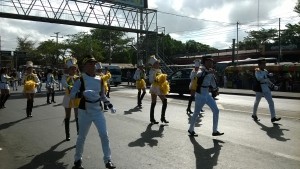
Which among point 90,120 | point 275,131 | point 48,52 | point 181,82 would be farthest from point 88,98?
point 48,52

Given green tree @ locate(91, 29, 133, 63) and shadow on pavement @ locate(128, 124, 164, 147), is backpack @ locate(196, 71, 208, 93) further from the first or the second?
green tree @ locate(91, 29, 133, 63)

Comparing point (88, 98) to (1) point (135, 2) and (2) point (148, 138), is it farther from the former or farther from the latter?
(1) point (135, 2)

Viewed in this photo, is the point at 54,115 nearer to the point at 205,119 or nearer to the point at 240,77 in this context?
the point at 205,119

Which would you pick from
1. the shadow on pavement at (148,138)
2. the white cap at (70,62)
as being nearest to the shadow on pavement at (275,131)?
the shadow on pavement at (148,138)

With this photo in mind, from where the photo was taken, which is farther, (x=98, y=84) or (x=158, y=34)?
(x=158, y=34)

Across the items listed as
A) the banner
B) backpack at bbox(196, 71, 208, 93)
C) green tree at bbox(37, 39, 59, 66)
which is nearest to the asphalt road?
backpack at bbox(196, 71, 208, 93)

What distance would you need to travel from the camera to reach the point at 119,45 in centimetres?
8794

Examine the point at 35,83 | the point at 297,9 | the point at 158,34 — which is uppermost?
the point at 297,9

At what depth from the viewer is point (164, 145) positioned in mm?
7559

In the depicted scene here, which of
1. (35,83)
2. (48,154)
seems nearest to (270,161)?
(48,154)

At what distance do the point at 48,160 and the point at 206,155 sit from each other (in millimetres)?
2983

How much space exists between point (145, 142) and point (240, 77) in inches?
1069

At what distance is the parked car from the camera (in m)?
20.6

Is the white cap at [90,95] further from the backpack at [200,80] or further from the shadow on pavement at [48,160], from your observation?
the backpack at [200,80]
